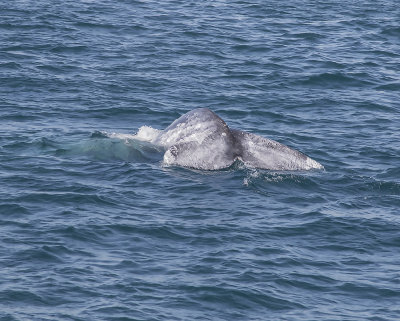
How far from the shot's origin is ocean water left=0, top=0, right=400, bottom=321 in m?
18.6

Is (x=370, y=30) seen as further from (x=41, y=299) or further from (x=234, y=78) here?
(x=41, y=299)

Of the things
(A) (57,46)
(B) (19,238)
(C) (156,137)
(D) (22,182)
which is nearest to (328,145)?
(C) (156,137)

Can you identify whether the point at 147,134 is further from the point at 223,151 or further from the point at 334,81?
the point at 334,81

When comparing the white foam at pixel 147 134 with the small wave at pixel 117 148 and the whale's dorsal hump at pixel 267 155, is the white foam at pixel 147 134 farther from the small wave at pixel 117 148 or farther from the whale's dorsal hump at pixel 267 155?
the whale's dorsal hump at pixel 267 155

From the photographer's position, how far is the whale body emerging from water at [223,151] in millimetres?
25812

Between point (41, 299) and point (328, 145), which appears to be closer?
point (41, 299)

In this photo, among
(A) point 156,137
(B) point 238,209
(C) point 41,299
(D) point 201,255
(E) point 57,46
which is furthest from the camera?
(E) point 57,46

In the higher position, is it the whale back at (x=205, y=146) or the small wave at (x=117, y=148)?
the whale back at (x=205, y=146)

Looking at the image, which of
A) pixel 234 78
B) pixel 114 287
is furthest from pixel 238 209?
pixel 234 78

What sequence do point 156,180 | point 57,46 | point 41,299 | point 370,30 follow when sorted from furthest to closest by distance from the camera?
point 370,30 < point 57,46 < point 156,180 < point 41,299

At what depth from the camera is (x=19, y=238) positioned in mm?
20578

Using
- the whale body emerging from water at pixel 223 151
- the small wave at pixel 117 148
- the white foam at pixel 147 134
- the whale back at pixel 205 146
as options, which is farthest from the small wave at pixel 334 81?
the whale back at pixel 205 146

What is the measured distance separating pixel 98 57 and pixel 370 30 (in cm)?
1430

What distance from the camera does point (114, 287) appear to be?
1853cm
